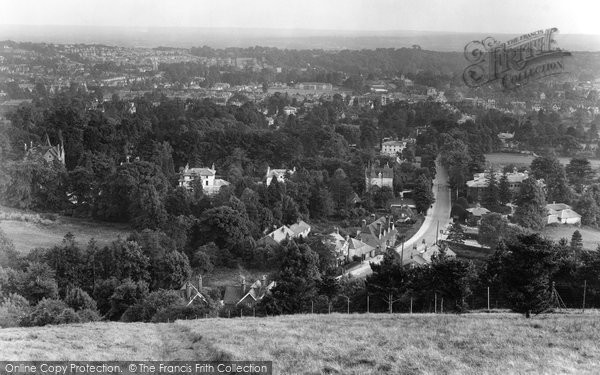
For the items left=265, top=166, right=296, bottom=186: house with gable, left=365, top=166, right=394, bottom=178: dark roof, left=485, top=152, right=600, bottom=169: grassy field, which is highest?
left=365, top=166, right=394, bottom=178: dark roof

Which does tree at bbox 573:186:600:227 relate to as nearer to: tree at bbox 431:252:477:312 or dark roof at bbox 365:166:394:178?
dark roof at bbox 365:166:394:178

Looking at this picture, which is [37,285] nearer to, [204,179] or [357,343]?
[357,343]

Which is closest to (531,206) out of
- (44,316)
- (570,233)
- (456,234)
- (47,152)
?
(570,233)

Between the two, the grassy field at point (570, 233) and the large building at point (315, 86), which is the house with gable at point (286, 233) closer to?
the grassy field at point (570, 233)

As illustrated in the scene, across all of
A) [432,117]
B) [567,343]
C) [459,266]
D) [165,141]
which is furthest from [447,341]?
[432,117]

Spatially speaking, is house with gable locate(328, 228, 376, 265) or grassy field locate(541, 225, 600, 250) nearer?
house with gable locate(328, 228, 376, 265)

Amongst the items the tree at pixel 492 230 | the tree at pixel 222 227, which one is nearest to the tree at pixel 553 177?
the tree at pixel 492 230

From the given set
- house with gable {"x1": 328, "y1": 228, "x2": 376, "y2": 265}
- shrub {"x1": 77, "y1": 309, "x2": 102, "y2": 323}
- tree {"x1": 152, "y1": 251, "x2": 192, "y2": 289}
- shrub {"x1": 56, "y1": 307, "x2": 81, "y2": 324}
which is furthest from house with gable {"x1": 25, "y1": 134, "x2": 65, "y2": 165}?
shrub {"x1": 56, "y1": 307, "x2": 81, "y2": 324}

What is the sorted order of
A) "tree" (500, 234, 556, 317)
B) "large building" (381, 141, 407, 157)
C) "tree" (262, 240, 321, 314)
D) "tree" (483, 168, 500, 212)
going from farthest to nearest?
"large building" (381, 141, 407, 157) < "tree" (483, 168, 500, 212) < "tree" (262, 240, 321, 314) < "tree" (500, 234, 556, 317)
